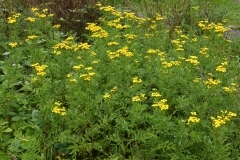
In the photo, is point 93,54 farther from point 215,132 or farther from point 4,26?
point 4,26

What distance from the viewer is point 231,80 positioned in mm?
3662

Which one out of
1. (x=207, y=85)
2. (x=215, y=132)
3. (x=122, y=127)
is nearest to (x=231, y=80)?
(x=207, y=85)

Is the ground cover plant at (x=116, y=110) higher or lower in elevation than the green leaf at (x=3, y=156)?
higher

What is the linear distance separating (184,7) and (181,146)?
4.51m

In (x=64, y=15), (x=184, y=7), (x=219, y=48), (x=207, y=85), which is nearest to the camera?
(x=207, y=85)

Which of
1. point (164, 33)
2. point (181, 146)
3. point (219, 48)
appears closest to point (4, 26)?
point (164, 33)

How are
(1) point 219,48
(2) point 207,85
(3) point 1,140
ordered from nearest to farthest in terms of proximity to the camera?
(3) point 1,140, (2) point 207,85, (1) point 219,48

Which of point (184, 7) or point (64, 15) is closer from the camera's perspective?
point (64, 15)

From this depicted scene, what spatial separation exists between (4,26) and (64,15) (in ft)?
4.03

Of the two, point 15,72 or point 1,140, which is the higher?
point 15,72

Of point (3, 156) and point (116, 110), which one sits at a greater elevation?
point (116, 110)

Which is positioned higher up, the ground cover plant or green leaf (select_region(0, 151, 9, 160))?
the ground cover plant

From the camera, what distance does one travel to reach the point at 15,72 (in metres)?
3.29

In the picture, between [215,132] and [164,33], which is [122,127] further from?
[164,33]
